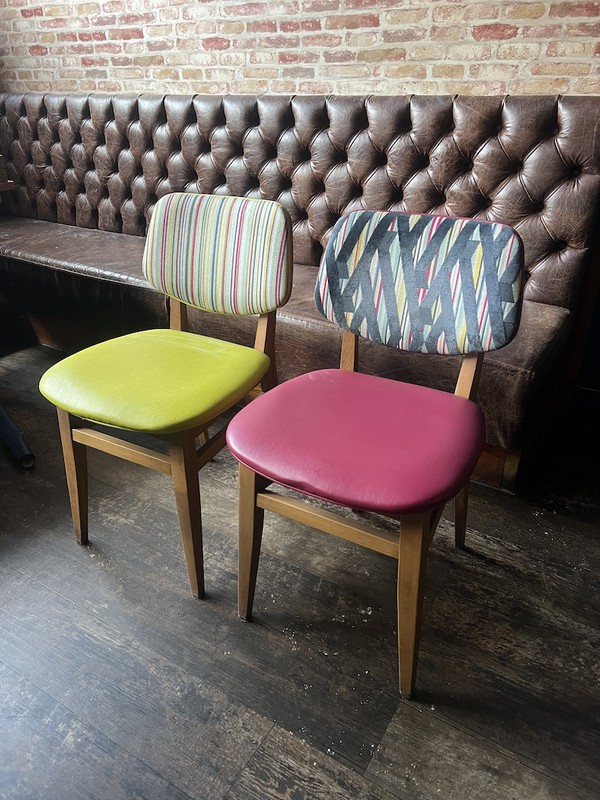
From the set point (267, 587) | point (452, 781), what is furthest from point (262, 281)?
point (452, 781)

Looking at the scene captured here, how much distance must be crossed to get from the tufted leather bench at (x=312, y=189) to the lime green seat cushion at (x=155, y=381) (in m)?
0.40

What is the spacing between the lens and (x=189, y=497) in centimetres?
121

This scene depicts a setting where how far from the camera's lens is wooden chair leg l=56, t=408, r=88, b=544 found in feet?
4.32

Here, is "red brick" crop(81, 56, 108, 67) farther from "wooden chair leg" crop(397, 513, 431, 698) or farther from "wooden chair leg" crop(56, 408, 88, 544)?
"wooden chair leg" crop(397, 513, 431, 698)

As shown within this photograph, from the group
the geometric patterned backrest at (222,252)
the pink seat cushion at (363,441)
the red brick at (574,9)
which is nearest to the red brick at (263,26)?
the red brick at (574,9)

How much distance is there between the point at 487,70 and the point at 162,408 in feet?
5.16

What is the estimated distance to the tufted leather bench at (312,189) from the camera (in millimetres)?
1592

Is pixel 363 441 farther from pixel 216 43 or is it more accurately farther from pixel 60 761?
pixel 216 43

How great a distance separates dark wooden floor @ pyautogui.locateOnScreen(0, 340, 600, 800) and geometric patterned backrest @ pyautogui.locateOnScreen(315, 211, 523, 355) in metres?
0.60

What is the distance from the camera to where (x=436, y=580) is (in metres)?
1.36

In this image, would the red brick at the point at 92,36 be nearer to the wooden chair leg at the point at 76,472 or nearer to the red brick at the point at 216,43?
the red brick at the point at 216,43

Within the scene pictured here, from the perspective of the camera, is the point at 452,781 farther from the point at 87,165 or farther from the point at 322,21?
the point at 87,165

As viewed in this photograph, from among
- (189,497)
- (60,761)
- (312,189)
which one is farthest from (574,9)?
(60,761)

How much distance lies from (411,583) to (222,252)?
896 mm
